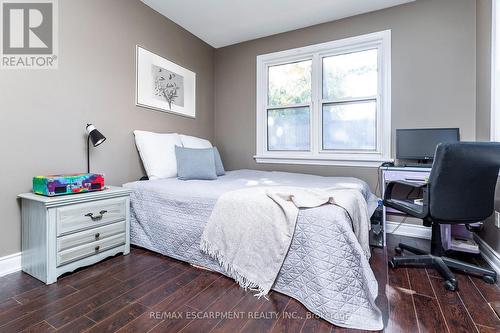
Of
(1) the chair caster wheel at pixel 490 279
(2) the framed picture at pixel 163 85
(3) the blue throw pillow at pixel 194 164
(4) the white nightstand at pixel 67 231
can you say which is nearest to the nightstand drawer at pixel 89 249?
(4) the white nightstand at pixel 67 231

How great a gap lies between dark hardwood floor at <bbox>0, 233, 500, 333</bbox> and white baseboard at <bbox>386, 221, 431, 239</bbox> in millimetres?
926

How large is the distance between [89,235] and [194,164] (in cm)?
110

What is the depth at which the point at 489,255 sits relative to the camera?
6.56 feet

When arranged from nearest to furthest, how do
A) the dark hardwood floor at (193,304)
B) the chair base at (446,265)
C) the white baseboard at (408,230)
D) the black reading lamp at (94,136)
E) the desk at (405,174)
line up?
the dark hardwood floor at (193,304), the chair base at (446,265), the black reading lamp at (94,136), the desk at (405,174), the white baseboard at (408,230)

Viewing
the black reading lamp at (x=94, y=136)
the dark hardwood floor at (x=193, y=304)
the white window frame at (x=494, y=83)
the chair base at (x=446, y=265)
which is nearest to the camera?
the dark hardwood floor at (x=193, y=304)

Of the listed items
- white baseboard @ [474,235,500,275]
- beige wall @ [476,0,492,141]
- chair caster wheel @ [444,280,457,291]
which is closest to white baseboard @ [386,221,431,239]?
white baseboard @ [474,235,500,275]

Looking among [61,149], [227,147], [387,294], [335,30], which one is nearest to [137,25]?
[61,149]

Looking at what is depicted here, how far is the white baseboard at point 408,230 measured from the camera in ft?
8.66

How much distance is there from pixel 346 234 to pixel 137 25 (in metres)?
2.89

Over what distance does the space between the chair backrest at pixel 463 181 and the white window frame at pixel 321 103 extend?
3.86 feet

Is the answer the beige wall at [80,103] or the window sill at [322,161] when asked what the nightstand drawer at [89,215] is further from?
the window sill at [322,161]

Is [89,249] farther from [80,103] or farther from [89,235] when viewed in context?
[80,103]

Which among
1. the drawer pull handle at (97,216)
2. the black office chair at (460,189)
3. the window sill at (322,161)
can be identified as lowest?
the drawer pull handle at (97,216)

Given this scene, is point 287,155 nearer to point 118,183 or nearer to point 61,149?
point 118,183
